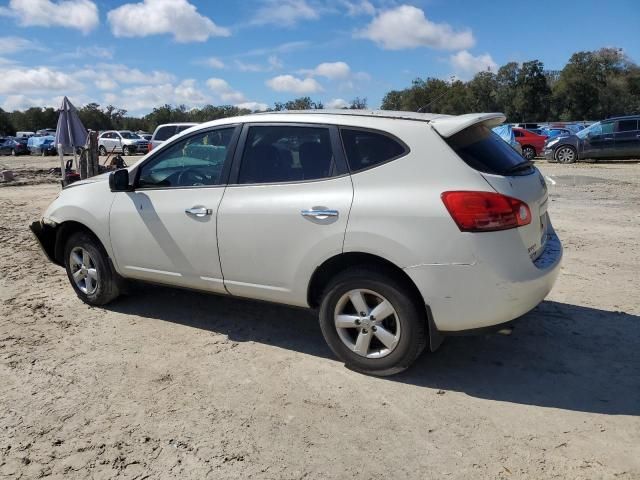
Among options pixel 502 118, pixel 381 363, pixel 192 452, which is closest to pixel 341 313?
pixel 381 363

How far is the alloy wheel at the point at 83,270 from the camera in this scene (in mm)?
5145

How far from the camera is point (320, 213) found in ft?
12.1

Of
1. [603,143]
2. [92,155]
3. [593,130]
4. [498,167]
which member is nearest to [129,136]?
[92,155]

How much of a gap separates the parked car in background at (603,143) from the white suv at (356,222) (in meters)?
19.1

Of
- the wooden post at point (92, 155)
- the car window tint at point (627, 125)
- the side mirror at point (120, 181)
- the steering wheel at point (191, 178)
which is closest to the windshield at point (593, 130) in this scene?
the car window tint at point (627, 125)

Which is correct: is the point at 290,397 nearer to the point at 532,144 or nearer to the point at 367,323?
the point at 367,323

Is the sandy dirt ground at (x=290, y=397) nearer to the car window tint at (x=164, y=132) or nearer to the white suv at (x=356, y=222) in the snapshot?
the white suv at (x=356, y=222)

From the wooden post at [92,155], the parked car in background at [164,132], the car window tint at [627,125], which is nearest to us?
the wooden post at [92,155]

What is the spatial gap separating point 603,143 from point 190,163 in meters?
20.2

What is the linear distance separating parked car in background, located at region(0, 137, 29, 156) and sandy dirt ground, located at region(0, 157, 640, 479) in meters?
44.1

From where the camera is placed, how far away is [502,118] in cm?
409

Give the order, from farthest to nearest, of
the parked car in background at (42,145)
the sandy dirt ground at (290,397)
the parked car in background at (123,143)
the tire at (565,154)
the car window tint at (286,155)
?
1. the parked car in background at (42,145)
2. the parked car in background at (123,143)
3. the tire at (565,154)
4. the car window tint at (286,155)
5. the sandy dirt ground at (290,397)

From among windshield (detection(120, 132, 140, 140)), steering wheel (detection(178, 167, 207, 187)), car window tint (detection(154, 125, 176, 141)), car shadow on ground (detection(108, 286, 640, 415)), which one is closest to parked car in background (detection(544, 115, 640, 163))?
car window tint (detection(154, 125, 176, 141))

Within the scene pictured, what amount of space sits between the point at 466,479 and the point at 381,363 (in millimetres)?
1099
